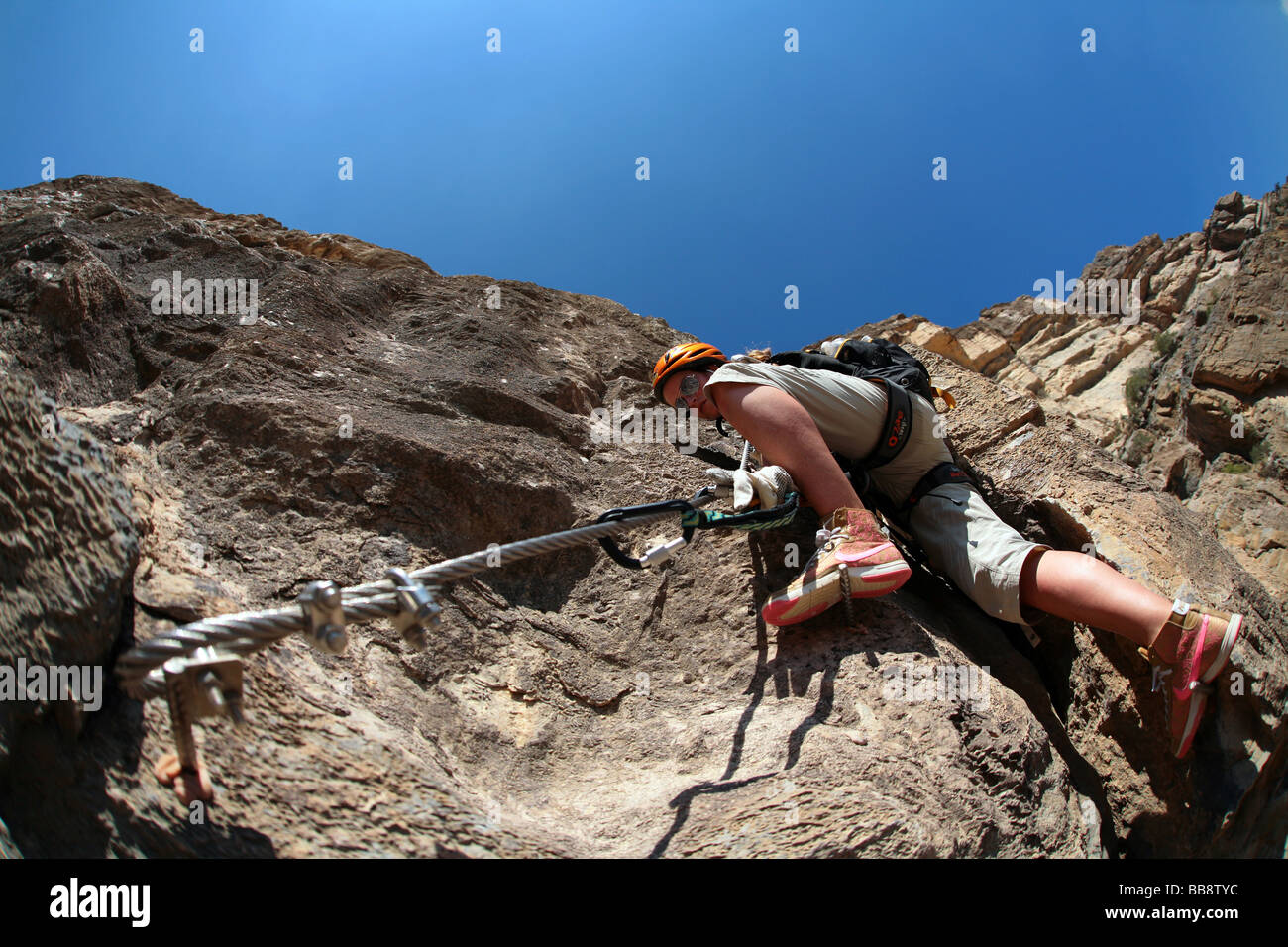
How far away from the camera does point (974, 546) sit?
10.8ft

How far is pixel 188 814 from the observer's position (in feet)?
5.28

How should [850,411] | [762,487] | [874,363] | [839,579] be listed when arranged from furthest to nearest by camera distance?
[874,363]
[850,411]
[762,487]
[839,579]

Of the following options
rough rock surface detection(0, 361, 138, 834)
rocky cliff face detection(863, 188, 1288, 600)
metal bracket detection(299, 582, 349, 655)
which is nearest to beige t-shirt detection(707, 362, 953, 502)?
rocky cliff face detection(863, 188, 1288, 600)

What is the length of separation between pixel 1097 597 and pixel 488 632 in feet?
7.62

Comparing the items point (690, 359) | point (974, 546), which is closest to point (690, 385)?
point (690, 359)

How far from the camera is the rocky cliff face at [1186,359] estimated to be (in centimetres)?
820

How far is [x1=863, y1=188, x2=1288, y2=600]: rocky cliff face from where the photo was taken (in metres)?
8.20

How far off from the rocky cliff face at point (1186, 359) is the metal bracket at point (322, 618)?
162 inches

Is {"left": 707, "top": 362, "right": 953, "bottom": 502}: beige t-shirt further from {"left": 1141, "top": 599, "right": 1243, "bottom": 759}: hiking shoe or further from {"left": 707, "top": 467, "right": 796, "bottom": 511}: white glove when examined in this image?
{"left": 1141, "top": 599, "right": 1243, "bottom": 759}: hiking shoe

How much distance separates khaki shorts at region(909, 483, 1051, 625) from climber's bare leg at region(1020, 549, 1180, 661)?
2.4 inches

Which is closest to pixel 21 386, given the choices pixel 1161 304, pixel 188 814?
pixel 188 814

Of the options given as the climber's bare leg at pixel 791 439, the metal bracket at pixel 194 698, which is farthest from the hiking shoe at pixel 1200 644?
the metal bracket at pixel 194 698

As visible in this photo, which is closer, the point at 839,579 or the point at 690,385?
the point at 839,579

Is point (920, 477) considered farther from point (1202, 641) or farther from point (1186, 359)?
point (1186, 359)
